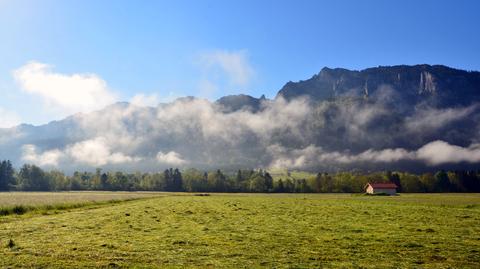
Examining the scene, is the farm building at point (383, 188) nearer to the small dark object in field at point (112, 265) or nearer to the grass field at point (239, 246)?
the grass field at point (239, 246)

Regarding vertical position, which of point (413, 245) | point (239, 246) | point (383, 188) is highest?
point (239, 246)

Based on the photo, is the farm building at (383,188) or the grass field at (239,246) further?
the farm building at (383,188)

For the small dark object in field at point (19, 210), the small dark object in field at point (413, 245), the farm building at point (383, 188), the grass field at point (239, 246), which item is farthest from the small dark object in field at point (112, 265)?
the farm building at point (383, 188)

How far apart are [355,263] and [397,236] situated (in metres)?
11.2

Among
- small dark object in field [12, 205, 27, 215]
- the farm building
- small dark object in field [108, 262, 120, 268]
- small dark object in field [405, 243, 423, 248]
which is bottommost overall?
the farm building

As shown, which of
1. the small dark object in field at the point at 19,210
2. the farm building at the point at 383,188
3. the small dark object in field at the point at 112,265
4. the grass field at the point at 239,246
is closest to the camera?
the small dark object in field at the point at 112,265

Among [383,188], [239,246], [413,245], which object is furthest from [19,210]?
[383,188]

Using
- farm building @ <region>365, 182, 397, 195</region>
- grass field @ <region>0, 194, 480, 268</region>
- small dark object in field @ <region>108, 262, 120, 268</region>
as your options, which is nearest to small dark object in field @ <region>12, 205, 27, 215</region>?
grass field @ <region>0, 194, 480, 268</region>

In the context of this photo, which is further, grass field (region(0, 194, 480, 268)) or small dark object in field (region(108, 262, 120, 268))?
grass field (region(0, 194, 480, 268))

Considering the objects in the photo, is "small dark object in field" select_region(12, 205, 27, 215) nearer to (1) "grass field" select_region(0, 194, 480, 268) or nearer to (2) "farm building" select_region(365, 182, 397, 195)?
(1) "grass field" select_region(0, 194, 480, 268)

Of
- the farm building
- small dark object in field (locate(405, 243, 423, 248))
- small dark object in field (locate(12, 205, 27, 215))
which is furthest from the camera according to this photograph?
the farm building

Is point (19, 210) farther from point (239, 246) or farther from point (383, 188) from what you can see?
point (383, 188)

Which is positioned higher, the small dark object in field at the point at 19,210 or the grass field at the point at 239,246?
the grass field at the point at 239,246

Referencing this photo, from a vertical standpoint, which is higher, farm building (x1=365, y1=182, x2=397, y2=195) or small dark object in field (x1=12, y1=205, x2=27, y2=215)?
small dark object in field (x1=12, y1=205, x2=27, y2=215)
